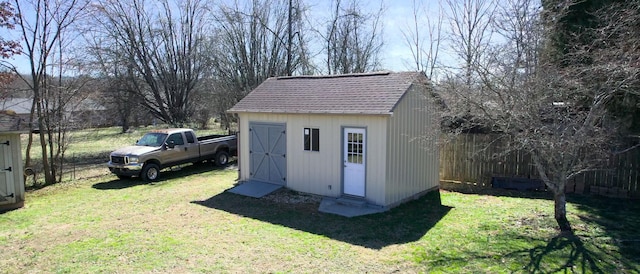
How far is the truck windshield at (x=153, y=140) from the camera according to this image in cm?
1455

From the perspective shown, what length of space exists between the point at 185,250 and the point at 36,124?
31.2 feet

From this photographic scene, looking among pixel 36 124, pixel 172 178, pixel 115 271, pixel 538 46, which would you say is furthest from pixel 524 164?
pixel 36 124

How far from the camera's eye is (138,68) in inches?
1027

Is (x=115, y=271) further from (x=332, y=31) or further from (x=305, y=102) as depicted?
(x=332, y=31)

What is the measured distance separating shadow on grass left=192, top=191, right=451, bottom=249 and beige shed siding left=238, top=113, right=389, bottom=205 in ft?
2.58

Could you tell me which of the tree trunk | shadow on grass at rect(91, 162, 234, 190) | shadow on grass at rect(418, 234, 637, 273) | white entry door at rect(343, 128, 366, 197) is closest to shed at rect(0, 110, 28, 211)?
shadow on grass at rect(91, 162, 234, 190)

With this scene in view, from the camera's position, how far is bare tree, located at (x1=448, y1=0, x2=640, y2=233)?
709 centimetres

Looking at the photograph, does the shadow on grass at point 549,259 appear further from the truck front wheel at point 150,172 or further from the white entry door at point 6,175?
the truck front wheel at point 150,172

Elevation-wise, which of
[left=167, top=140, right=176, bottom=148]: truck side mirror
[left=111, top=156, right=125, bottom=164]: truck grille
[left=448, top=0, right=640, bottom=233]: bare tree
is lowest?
[left=111, top=156, right=125, bottom=164]: truck grille

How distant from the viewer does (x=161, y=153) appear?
14.3 m

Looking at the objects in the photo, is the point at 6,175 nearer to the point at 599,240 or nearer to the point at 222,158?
the point at 222,158

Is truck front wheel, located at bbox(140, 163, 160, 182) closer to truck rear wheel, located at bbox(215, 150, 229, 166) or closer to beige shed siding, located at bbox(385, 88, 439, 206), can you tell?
truck rear wheel, located at bbox(215, 150, 229, 166)

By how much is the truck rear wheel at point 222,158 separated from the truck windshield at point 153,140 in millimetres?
2625

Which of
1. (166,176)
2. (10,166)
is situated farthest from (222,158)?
(10,166)
